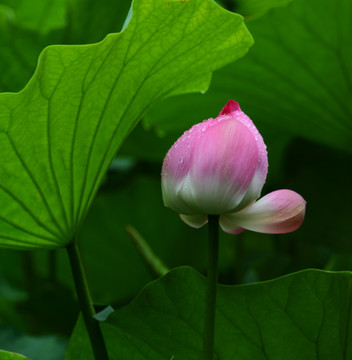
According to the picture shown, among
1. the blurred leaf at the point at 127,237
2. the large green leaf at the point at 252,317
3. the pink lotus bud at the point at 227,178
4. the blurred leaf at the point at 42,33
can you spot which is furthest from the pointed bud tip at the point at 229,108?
the blurred leaf at the point at 127,237

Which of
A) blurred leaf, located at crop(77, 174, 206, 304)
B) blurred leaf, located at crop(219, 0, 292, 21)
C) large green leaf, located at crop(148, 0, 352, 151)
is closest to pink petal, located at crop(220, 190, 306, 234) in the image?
large green leaf, located at crop(148, 0, 352, 151)

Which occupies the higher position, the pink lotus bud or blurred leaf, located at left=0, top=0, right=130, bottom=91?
the pink lotus bud

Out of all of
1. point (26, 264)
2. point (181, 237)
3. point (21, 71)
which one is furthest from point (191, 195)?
point (181, 237)

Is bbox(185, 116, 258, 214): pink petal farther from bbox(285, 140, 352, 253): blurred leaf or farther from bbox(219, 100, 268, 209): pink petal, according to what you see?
bbox(285, 140, 352, 253): blurred leaf

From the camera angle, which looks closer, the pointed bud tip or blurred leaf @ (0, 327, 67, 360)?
the pointed bud tip

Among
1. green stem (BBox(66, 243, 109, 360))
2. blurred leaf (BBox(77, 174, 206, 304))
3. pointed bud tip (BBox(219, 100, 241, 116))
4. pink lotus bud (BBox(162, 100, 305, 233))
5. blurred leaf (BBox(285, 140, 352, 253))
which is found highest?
pointed bud tip (BBox(219, 100, 241, 116))

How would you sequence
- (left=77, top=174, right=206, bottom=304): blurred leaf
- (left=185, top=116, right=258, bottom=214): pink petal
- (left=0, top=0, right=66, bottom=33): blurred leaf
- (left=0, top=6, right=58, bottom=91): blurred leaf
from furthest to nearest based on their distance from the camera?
(left=77, top=174, right=206, bottom=304): blurred leaf, (left=0, top=0, right=66, bottom=33): blurred leaf, (left=0, top=6, right=58, bottom=91): blurred leaf, (left=185, top=116, right=258, bottom=214): pink petal

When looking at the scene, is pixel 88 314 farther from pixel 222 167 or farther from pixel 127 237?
pixel 127 237
